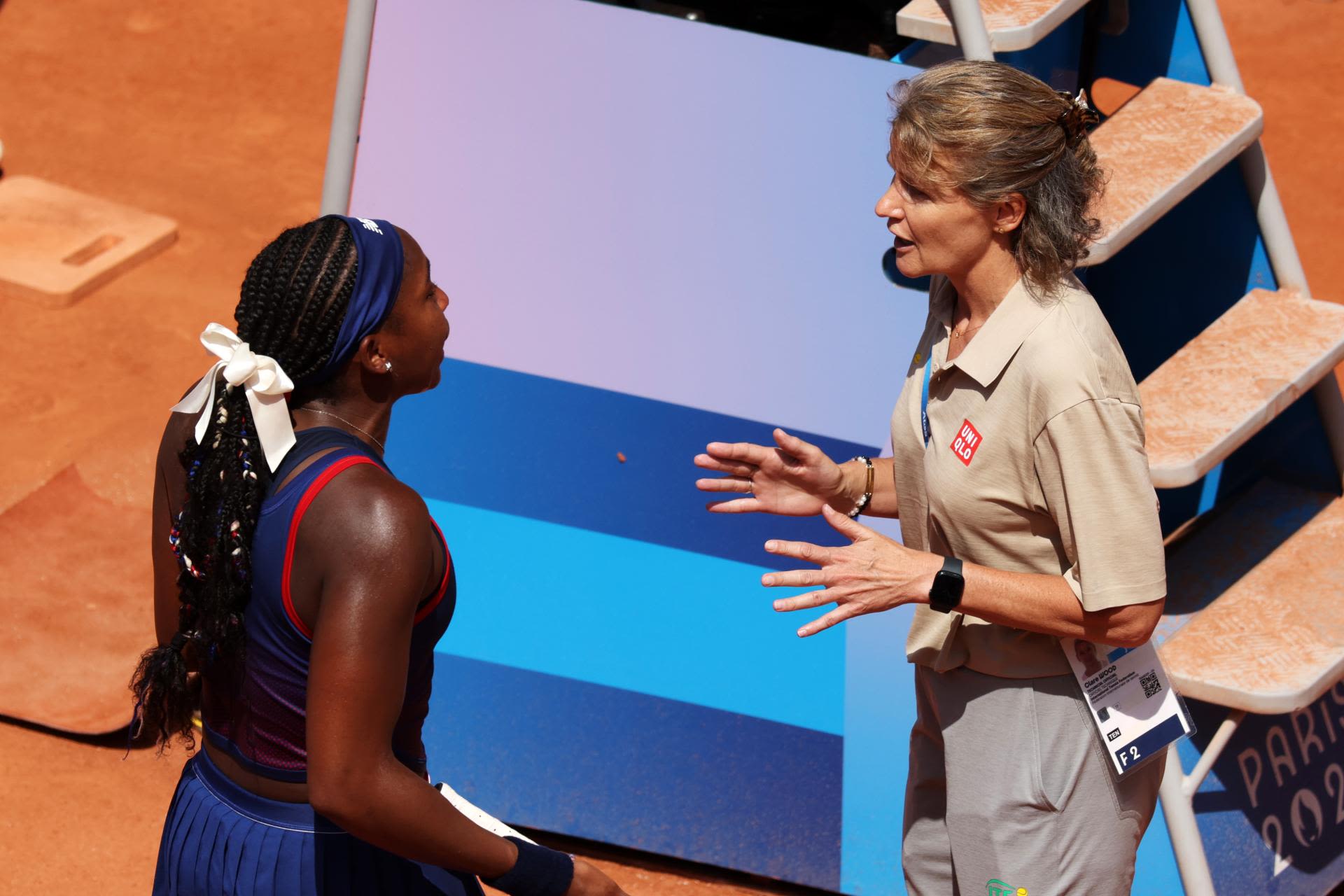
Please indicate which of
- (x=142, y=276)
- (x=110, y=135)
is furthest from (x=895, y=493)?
(x=110, y=135)

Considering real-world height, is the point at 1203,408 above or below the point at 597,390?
above

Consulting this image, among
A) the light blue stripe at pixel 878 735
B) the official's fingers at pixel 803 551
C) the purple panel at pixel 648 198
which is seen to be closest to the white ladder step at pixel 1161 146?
the purple panel at pixel 648 198

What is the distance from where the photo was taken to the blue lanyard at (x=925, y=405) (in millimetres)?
2068

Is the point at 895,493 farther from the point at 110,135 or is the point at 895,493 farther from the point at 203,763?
the point at 110,135

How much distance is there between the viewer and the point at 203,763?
1857 millimetres

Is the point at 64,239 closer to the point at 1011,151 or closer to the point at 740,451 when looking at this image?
the point at 740,451

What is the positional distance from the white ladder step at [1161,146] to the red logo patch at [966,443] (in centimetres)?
64

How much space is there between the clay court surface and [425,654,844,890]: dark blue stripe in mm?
156

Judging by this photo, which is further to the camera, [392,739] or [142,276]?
[142,276]

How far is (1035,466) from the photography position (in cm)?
189

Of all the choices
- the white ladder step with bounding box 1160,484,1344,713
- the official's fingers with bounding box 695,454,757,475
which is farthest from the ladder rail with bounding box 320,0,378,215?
the white ladder step with bounding box 1160,484,1344,713

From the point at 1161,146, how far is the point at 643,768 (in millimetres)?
1694

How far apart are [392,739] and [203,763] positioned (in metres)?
0.32

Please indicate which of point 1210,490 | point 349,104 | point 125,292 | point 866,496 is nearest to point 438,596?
point 866,496
